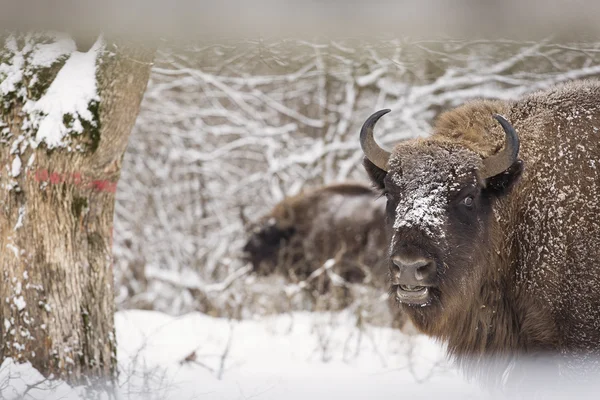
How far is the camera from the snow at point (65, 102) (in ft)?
14.0

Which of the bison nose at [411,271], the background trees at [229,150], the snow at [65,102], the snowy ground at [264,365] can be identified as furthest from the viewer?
the background trees at [229,150]

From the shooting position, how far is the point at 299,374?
17.7ft

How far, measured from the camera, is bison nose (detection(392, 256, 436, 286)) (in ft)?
12.8

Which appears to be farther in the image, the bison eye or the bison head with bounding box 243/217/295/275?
the bison head with bounding box 243/217/295/275

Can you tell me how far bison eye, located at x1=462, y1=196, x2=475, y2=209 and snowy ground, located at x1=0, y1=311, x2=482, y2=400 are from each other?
1565 mm

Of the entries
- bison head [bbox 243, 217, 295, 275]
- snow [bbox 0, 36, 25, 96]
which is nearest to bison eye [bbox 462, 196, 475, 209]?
snow [bbox 0, 36, 25, 96]

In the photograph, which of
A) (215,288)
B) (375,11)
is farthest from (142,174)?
(375,11)

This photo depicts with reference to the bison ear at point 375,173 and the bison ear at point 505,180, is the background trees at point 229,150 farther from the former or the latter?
the bison ear at point 505,180

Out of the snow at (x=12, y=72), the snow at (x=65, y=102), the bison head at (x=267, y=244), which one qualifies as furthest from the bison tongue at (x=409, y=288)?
the bison head at (x=267, y=244)

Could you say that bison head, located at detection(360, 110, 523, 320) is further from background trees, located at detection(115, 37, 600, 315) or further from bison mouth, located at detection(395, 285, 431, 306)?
background trees, located at detection(115, 37, 600, 315)

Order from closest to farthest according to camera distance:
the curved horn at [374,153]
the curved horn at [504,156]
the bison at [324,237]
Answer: the curved horn at [504,156], the curved horn at [374,153], the bison at [324,237]

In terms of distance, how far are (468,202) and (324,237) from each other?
6709mm

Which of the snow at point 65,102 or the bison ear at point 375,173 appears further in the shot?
the bison ear at point 375,173

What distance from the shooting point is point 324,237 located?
11.0 metres
